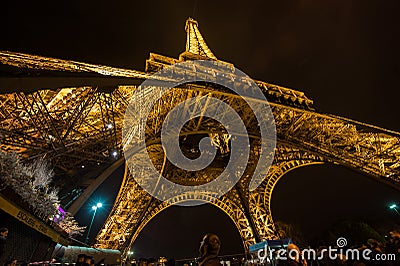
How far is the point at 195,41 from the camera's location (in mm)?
32250

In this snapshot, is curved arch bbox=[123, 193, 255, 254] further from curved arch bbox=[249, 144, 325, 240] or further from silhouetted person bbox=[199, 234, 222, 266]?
silhouetted person bbox=[199, 234, 222, 266]

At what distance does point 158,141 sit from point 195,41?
17453 millimetres

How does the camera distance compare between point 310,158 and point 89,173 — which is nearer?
point 89,173

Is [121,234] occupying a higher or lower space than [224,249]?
lower

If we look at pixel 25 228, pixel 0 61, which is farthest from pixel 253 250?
pixel 0 61

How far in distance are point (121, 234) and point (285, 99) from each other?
1515 cm

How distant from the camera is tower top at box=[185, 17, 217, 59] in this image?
29500mm

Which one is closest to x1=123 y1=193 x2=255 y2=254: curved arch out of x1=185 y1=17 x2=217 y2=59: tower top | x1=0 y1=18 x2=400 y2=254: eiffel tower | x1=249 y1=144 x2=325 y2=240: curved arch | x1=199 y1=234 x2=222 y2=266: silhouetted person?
x1=0 y1=18 x2=400 y2=254: eiffel tower

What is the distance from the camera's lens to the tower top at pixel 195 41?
29.5 m

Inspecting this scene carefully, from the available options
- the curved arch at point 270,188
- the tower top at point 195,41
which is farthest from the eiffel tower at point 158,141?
the tower top at point 195,41

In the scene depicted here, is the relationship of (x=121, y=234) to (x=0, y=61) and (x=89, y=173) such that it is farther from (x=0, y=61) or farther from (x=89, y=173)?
(x=0, y=61)

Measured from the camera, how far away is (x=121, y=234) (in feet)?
66.0

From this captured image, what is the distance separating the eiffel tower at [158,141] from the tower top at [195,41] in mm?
5751

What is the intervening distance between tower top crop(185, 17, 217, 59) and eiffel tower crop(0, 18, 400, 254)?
Answer: 18.9 feet
